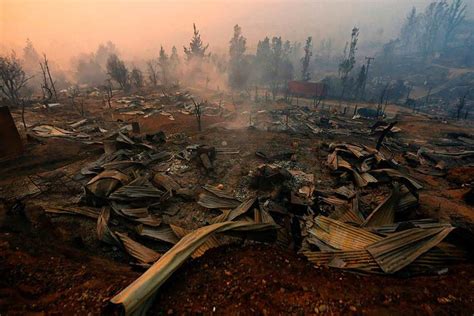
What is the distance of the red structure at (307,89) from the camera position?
41.8m

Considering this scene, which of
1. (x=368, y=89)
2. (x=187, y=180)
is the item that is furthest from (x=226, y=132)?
(x=368, y=89)

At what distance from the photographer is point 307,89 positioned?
140 ft

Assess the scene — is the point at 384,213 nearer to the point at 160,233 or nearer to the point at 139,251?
the point at 160,233

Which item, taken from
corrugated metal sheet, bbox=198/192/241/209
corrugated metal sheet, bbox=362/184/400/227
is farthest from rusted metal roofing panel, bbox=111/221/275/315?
corrugated metal sheet, bbox=362/184/400/227

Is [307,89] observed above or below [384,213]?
below

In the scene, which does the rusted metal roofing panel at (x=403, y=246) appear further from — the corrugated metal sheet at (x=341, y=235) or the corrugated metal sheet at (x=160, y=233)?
the corrugated metal sheet at (x=160, y=233)

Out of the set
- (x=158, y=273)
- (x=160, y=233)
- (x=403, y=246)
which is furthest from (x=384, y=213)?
(x=160, y=233)

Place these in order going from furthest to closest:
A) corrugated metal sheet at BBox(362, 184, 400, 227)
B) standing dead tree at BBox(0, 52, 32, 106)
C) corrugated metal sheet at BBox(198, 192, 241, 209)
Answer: standing dead tree at BBox(0, 52, 32, 106) < corrugated metal sheet at BBox(198, 192, 241, 209) < corrugated metal sheet at BBox(362, 184, 400, 227)

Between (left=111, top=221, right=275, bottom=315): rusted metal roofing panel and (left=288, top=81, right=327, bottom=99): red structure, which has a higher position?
(left=111, top=221, right=275, bottom=315): rusted metal roofing panel

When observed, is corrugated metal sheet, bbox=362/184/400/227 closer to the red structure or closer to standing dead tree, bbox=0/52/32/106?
standing dead tree, bbox=0/52/32/106

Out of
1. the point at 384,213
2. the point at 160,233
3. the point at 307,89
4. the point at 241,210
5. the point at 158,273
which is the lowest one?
the point at 307,89

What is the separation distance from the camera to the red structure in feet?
137

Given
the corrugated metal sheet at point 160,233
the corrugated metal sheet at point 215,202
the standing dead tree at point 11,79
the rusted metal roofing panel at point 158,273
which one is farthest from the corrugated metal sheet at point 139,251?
the standing dead tree at point 11,79

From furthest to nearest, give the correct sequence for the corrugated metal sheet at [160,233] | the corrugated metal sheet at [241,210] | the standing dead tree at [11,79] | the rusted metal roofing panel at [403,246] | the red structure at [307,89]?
the red structure at [307,89] < the standing dead tree at [11,79] < the corrugated metal sheet at [241,210] < the corrugated metal sheet at [160,233] < the rusted metal roofing panel at [403,246]
